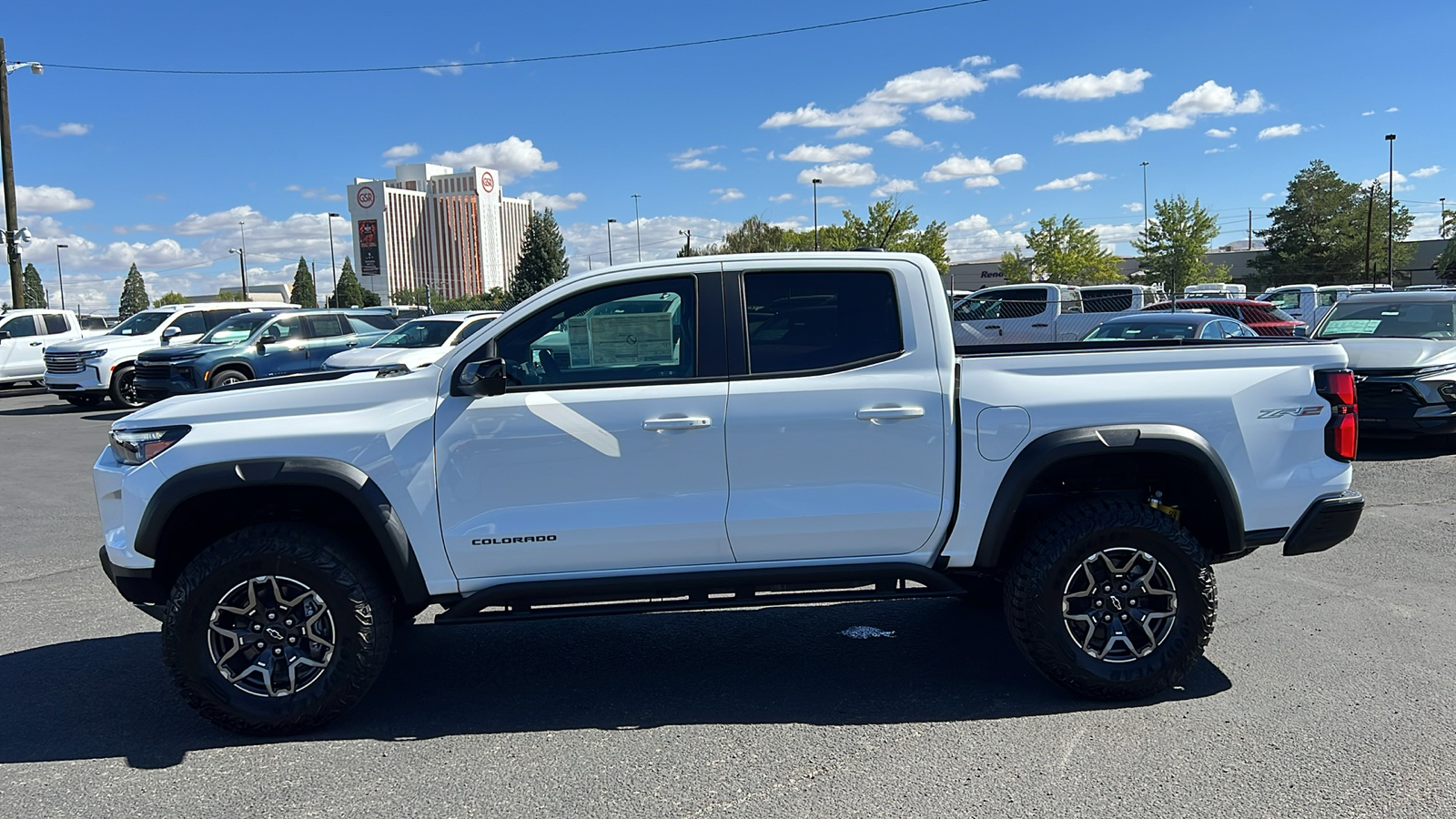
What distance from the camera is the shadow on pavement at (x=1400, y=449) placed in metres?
10.4

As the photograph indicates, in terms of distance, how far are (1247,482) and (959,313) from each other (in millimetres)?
20518

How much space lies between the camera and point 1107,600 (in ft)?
14.0

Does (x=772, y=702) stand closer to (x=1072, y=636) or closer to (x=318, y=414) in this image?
(x=1072, y=636)

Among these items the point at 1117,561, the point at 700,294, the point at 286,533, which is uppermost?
the point at 700,294

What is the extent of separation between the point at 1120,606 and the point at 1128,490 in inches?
23.1

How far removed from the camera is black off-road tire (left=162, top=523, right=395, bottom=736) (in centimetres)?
395

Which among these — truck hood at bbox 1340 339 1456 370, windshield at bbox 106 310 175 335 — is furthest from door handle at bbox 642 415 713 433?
windshield at bbox 106 310 175 335

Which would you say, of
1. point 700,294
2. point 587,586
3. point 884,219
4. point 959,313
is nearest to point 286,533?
point 587,586

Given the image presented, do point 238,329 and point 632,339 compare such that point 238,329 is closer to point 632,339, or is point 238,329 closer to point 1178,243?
point 632,339

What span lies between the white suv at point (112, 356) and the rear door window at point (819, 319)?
51.1 ft

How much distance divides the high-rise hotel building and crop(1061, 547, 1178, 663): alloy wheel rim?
142552 millimetres

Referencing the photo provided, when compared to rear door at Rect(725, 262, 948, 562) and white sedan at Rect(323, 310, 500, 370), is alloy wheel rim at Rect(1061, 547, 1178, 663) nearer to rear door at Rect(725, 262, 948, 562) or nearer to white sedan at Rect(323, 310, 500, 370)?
rear door at Rect(725, 262, 948, 562)

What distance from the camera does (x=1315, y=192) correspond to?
6819cm

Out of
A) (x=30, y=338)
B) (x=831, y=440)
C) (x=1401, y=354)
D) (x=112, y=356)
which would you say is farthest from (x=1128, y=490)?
(x=30, y=338)
